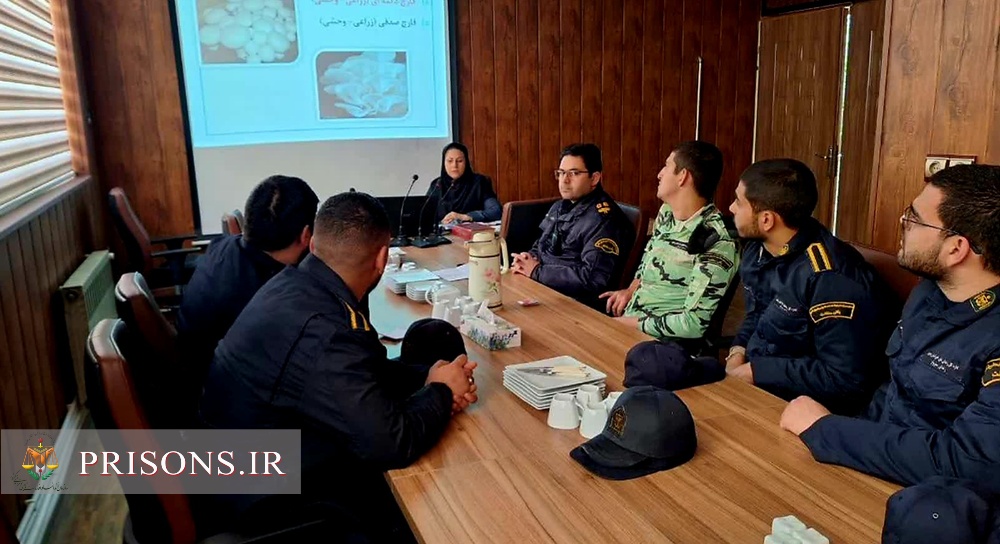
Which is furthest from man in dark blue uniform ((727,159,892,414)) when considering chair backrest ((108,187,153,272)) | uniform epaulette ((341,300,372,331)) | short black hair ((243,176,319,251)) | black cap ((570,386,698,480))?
chair backrest ((108,187,153,272))

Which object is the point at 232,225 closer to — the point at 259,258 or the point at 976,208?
the point at 259,258

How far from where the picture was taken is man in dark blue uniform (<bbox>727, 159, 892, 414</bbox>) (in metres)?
1.79

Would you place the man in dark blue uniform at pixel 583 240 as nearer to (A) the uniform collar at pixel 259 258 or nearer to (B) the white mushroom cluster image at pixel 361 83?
(A) the uniform collar at pixel 259 258

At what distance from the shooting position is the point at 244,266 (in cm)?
218

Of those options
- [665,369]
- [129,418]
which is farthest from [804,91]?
[129,418]

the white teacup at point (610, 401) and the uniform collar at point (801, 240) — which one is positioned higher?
the uniform collar at point (801, 240)

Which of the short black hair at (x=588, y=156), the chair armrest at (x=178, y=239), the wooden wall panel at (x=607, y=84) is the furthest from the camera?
the wooden wall panel at (x=607, y=84)

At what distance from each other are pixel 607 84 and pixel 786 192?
4.02 metres

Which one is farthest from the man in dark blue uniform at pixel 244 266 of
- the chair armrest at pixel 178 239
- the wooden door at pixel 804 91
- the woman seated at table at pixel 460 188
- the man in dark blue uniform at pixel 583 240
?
the wooden door at pixel 804 91

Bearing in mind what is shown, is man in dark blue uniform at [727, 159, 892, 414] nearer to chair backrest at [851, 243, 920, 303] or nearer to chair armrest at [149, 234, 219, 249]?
chair backrest at [851, 243, 920, 303]

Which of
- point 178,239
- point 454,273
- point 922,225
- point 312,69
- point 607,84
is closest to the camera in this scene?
point 922,225

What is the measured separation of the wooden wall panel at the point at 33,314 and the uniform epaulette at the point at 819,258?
2.20 meters

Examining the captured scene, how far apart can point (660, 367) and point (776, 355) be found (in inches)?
21.0

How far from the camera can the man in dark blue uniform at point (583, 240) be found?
9.94 feet
